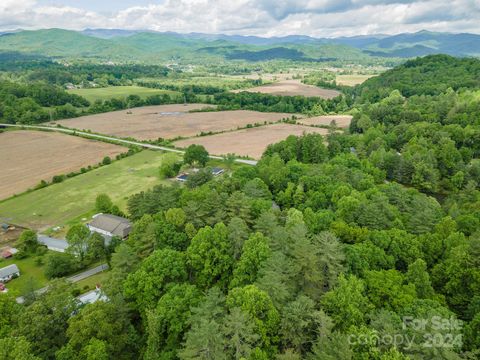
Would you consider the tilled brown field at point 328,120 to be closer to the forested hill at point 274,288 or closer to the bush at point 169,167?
the bush at point 169,167

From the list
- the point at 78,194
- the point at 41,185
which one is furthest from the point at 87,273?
the point at 41,185

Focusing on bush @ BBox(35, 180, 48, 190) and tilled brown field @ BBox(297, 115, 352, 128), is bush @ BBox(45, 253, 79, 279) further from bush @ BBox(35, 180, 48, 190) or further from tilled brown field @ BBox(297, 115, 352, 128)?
tilled brown field @ BBox(297, 115, 352, 128)

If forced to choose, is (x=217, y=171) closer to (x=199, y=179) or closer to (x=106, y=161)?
(x=199, y=179)

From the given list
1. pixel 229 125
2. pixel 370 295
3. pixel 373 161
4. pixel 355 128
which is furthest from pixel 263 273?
pixel 229 125

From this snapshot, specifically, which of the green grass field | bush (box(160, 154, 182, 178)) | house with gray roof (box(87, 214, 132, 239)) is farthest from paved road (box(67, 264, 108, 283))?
the green grass field

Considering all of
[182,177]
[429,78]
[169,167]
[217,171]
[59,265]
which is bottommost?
[182,177]

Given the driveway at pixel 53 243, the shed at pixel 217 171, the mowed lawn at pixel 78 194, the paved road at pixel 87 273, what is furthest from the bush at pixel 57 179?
the paved road at pixel 87 273
